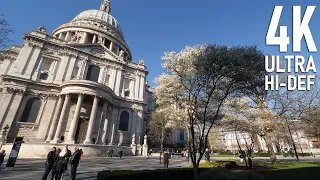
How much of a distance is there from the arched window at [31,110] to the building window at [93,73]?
10626mm

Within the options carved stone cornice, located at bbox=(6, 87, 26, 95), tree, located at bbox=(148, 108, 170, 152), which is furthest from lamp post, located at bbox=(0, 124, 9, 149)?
tree, located at bbox=(148, 108, 170, 152)

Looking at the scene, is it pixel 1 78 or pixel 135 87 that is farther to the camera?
pixel 135 87

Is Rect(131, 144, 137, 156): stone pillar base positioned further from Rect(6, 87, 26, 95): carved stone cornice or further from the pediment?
Rect(6, 87, 26, 95): carved stone cornice

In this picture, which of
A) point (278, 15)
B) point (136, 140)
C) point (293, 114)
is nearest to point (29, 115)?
point (136, 140)

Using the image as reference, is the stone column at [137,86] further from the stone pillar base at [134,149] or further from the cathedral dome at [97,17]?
the cathedral dome at [97,17]

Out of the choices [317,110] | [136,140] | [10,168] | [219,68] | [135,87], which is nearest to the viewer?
[219,68]

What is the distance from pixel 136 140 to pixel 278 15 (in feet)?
109

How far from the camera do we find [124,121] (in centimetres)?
3828

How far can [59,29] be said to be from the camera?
179ft

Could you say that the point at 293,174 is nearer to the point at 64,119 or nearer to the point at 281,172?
the point at 281,172

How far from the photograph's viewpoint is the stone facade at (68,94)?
96.8ft

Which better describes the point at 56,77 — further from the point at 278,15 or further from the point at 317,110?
the point at 317,110

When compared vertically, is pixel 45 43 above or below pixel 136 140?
above

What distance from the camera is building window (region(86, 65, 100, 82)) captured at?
129 ft
